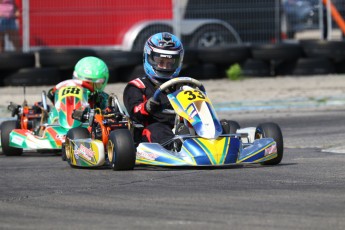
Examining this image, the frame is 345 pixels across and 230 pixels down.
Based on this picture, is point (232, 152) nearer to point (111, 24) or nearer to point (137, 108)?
point (137, 108)

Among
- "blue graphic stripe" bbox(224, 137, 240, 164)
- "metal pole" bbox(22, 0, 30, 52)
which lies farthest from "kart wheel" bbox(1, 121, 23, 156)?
"metal pole" bbox(22, 0, 30, 52)

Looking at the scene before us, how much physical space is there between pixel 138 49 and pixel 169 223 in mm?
12616

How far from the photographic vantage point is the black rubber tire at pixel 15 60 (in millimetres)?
15477

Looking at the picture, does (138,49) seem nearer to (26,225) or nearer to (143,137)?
(143,137)

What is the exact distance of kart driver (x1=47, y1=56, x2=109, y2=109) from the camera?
10.3 meters

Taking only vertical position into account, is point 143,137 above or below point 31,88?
above

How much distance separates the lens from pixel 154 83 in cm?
859

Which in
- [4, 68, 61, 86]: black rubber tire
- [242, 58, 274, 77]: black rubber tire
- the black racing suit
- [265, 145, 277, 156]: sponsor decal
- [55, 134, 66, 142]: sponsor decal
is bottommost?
[242, 58, 274, 77]: black rubber tire

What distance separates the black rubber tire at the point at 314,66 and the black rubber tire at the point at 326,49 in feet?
0.32

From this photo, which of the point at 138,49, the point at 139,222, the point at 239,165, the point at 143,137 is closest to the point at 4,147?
the point at 143,137

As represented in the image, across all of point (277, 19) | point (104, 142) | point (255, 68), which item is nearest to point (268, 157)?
Answer: point (104, 142)

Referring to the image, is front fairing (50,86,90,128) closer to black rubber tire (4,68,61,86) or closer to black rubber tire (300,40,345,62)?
black rubber tire (4,68,61,86)

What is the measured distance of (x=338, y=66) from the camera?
58.1 ft

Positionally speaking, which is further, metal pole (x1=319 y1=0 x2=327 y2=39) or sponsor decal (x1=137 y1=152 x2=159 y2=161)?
metal pole (x1=319 y1=0 x2=327 y2=39)
